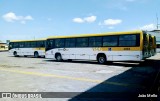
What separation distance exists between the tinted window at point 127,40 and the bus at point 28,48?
590 inches

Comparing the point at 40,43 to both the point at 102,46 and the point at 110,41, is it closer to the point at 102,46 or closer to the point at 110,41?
the point at 102,46

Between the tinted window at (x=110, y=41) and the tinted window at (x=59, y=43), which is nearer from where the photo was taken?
the tinted window at (x=110, y=41)

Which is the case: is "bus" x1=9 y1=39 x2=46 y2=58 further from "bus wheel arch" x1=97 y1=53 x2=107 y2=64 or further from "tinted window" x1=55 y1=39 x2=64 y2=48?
"bus wheel arch" x1=97 y1=53 x2=107 y2=64

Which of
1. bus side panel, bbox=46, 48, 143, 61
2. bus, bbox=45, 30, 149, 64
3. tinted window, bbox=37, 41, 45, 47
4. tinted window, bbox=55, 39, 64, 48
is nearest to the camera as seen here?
bus, bbox=45, 30, 149, 64

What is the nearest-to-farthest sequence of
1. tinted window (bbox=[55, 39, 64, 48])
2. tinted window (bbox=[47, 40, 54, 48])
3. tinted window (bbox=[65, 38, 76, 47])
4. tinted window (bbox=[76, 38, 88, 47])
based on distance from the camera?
tinted window (bbox=[76, 38, 88, 47]) < tinted window (bbox=[65, 38, 76, 47]) < tinted window (bbox=[55, 39, 64, 48]) < tinted window (bbox=[47, 40, 54, 48])

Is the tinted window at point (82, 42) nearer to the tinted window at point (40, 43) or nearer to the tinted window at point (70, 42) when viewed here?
the tinted window at point (70, 42)

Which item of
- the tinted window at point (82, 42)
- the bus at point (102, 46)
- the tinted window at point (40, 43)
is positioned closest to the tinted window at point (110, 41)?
the bus at point (102, 46)

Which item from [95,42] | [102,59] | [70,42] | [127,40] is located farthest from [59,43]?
[127,40]

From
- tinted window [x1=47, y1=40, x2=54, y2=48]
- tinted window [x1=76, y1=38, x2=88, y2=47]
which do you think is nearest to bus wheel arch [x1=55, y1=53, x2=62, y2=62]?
tinted window [x1=47, y1=40, x2=54, y2=48]

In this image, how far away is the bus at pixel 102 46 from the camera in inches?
717

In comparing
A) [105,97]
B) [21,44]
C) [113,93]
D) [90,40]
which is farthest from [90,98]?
[21,44]

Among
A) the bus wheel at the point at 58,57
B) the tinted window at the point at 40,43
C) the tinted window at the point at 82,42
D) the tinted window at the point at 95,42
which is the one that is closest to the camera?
the tinted window at the point at 95,42

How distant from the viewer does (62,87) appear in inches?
373

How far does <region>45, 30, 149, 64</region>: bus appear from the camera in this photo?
18.2 meters
